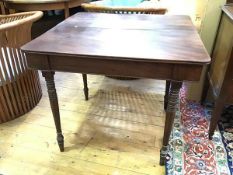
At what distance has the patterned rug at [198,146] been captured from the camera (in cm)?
131

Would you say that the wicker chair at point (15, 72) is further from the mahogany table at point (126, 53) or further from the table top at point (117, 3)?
the table top at point (117, 3)

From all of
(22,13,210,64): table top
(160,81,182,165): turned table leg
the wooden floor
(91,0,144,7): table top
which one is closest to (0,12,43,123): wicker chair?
the wooden floor

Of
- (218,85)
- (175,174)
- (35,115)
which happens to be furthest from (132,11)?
(175,174)

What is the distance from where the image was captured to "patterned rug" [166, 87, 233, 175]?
4.28 feet

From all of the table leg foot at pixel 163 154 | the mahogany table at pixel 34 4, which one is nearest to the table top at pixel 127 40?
the table leg foot at pixel 163 154

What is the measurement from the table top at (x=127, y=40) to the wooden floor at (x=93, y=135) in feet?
2.38

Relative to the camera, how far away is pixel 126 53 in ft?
3.26

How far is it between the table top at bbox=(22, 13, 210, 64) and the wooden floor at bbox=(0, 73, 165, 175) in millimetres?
724

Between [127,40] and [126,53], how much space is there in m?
0.18

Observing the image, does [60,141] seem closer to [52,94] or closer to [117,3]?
[52,94]

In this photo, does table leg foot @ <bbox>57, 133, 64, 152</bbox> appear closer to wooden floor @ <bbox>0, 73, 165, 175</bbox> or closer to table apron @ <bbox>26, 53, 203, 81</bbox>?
wooden floor @ <bbox>0, 73, 165, 175</bbox>

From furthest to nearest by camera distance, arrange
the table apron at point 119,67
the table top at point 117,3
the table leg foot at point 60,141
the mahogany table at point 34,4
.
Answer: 1. the table top at point 117,3
2. the mahogany table at point 34,4
3. the table leg foot at point 60,141
4. the table apron at point 119,67

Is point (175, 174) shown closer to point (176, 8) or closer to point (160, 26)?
point (160, 26)

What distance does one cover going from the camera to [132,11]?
1876mm
